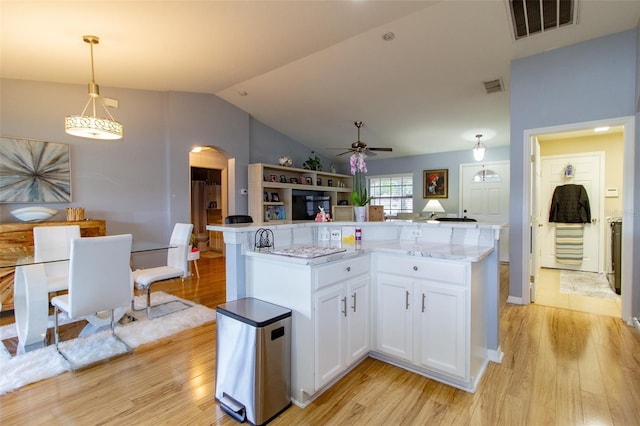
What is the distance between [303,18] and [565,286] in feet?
15.9

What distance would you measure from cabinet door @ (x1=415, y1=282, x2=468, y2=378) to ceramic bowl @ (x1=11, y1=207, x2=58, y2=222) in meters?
4.29

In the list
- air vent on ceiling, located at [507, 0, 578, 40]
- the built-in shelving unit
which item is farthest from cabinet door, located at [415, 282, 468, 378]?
the built-in shelving unit

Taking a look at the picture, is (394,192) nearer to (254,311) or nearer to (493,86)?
(493,86)

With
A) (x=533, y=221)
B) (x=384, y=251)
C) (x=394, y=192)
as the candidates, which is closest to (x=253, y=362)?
(x=384, y=251)

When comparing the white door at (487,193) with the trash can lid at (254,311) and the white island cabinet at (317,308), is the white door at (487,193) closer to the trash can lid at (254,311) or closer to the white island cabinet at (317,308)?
the white island cabinet at (317,308)

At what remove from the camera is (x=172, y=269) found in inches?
132

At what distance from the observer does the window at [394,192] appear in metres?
7.42

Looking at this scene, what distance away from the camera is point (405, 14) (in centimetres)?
292

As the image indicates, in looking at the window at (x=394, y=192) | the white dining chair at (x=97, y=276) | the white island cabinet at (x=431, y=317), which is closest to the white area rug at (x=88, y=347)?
the white dining chair at (x=97, y=276)

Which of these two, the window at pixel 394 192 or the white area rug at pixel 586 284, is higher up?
the window at pixel 394 192

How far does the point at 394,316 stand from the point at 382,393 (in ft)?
1.60

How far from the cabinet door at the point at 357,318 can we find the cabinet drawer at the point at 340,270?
0.07 m

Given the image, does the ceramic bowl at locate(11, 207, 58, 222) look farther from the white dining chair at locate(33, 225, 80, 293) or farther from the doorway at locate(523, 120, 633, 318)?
the doorway at locate(523, 120, 633, 318)

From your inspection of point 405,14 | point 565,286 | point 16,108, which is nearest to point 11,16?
point 16,108
